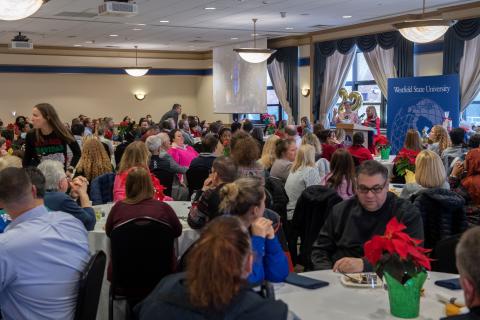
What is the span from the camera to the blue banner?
10.1m

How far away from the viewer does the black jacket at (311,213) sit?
175 inches

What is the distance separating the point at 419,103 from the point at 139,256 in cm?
826

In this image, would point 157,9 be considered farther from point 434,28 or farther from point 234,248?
point 234,248

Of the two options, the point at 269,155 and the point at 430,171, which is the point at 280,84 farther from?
the point at 430,171

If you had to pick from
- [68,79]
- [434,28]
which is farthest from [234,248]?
[68,79]

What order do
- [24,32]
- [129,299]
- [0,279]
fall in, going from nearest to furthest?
[0,279]
[129,299]
[24,32]

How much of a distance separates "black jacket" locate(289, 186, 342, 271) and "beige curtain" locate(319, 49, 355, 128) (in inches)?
391

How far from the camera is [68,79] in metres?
18.2

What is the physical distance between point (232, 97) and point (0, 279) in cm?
1495

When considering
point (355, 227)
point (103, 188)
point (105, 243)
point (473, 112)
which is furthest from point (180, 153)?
point (473, 112)

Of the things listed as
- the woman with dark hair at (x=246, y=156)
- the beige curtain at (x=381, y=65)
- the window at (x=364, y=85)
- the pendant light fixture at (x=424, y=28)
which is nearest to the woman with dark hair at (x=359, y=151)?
the pendant light fixture at (x=424, y=28)

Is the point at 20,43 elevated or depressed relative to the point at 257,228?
elevated

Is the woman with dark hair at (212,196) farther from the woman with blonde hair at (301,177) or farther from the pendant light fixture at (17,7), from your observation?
the pendant light fixture at (17,7)

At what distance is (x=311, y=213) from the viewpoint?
455 centimetres
